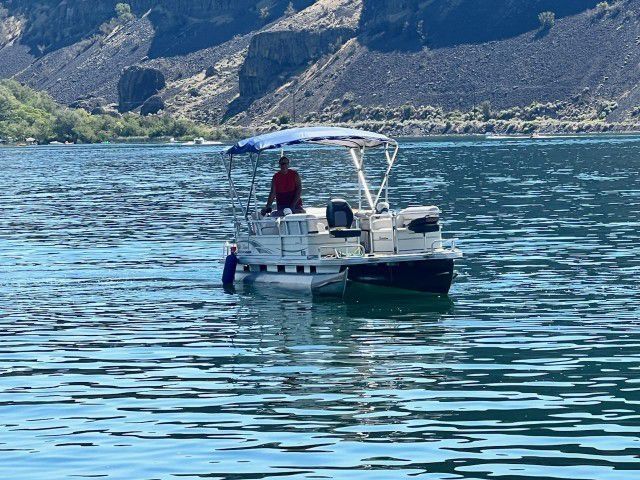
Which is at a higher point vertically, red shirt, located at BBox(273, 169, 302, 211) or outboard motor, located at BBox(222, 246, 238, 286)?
red shirt, located at BBox(273, 169, 302, 211)

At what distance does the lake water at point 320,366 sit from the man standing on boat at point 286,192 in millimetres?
2390

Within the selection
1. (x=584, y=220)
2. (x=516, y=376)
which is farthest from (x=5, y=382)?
(x=584, y=220)

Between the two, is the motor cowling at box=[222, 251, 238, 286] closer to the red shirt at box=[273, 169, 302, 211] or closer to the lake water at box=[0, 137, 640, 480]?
the lake water at box=[0, 137, 640, 480]

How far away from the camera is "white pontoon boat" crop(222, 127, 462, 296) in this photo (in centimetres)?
3609

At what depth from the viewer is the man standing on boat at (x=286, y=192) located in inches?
1549

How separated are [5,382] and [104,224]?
37.5 meters

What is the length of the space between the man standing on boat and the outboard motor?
1.83 m

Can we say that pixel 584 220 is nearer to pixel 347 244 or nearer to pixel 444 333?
pixel 347 244

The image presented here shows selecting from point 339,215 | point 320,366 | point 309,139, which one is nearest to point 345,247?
point 339,215

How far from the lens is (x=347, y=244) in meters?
37.4

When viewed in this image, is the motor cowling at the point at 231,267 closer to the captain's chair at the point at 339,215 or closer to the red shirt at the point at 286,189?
the red shirt at the point at 286,189

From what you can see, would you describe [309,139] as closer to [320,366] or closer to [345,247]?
[345,247]

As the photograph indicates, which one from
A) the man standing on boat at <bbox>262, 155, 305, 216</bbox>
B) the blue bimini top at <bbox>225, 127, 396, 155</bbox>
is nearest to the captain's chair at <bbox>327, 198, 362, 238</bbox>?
the man standing on boat at <bbox>262, 155, 305, 216</bbox>

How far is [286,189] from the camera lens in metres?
39.5
